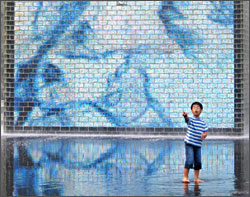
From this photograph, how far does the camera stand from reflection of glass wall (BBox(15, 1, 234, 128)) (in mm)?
21172

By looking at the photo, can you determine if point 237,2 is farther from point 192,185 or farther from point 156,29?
point 192,185

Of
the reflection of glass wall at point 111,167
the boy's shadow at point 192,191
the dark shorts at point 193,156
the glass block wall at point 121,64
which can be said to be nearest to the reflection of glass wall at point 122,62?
the glass block wall at point 121,64

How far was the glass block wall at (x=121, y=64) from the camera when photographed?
2114 cm

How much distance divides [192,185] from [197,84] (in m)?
10.8

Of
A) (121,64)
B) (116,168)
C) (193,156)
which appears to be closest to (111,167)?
(116,168)

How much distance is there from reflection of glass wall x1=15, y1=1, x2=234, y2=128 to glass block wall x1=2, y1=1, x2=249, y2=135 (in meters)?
0.03

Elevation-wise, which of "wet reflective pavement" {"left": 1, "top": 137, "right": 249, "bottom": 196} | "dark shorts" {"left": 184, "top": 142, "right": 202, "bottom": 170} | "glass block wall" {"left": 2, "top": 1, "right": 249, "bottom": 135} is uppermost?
"glass block wall" {"left": 2, "top": 1, "right": 249, "bottom": 135}

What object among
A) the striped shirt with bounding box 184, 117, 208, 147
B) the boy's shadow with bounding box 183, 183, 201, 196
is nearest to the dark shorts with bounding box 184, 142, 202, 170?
the striped shirt with bounding box 184, 117, 208, 147

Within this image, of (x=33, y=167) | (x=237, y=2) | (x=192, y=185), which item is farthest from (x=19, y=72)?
(x=192, y=185)

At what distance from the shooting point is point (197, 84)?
21234 millimetres

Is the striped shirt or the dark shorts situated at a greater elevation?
the striped shirt

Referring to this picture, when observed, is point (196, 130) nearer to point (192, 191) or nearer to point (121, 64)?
point (192, 191)

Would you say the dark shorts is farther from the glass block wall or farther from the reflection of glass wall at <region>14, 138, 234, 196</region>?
the glass block wall

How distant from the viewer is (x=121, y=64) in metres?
21.5
